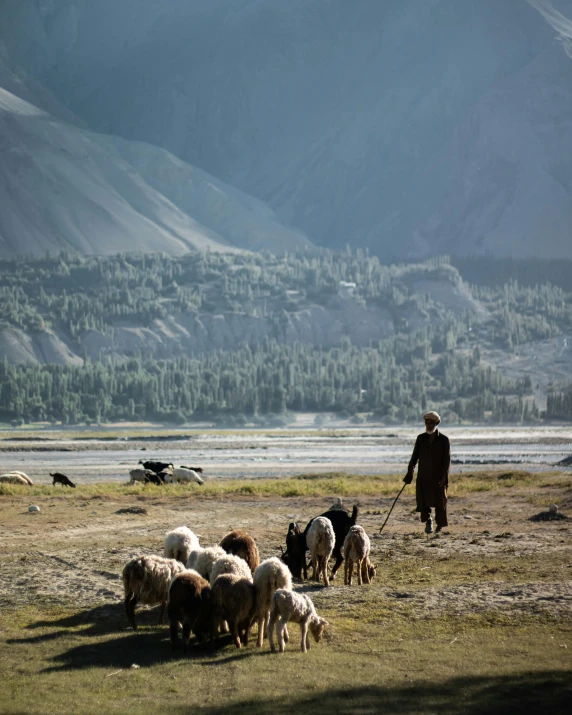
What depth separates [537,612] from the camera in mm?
18500

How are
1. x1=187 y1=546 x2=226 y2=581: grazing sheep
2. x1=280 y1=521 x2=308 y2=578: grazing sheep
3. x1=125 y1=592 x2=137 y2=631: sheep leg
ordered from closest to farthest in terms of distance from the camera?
x1=125 y1=592 x2=137 y2=631: sheep leg, x1=187 y1=546 x2=226 y2=581: grazing sheep, x1=280 y1=521 x2=308 y2=578: grazing sheep

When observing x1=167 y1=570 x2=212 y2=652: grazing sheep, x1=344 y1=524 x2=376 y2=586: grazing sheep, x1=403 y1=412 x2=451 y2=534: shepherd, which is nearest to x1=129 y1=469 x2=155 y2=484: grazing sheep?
x1=403 y1=412 x2=451 y2=534: shepherd

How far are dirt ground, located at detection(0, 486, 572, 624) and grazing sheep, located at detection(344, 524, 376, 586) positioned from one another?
268 millimetres

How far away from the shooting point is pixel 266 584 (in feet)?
57.2

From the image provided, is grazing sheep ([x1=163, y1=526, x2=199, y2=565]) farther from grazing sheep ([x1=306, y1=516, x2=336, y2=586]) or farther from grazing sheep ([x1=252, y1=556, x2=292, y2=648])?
grazing sheep ([x1=252, y1=556, x2=292, y2=648])

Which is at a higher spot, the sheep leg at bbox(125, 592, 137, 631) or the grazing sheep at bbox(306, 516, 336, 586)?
the grazing sheep at bbox(306, 516, 336, 586)

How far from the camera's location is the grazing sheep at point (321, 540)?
2191cm

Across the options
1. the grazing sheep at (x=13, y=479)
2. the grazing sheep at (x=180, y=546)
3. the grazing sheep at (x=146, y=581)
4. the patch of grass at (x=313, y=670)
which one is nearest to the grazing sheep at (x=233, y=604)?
the patch of grass at (x=313, y=670)

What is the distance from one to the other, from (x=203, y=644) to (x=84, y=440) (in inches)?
4697

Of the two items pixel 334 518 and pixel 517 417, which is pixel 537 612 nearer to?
pixel 334 518

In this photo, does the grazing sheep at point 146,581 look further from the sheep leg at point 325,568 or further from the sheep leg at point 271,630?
the sheep leg at point 325,568

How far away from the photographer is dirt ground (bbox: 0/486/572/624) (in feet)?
66.5

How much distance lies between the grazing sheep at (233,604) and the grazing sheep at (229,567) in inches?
38.6

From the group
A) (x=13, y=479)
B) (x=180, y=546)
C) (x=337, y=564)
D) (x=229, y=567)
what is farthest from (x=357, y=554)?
(x=13, y=479)
